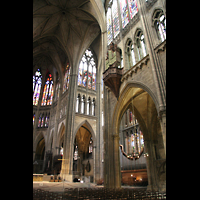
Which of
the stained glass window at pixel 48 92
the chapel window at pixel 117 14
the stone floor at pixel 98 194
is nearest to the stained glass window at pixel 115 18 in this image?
the chapel window at pixel 117 14

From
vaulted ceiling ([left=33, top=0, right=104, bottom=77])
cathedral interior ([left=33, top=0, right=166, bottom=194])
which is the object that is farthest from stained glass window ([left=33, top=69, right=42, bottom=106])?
vaulted ceiling ([left=33, top=0, right=104, bottom=77])

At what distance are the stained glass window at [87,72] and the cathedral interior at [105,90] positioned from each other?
18cm

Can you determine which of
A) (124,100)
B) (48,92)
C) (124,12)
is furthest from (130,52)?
(48,92)

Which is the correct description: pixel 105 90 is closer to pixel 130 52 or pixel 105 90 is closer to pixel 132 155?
pixel 130 52

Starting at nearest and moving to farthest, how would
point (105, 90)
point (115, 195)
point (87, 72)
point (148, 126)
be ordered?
point (115, 195), point (105, 90), point (148, 126), point (87, 72)

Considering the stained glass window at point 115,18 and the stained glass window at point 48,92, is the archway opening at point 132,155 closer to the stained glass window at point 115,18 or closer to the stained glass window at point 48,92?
the stained glass window at point 115,18

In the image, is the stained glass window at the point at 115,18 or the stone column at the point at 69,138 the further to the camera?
the stone column at the point at 69,138

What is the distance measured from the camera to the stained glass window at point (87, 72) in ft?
82.1

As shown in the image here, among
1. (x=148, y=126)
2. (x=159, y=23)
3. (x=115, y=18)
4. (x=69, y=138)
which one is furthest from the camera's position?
(x=69, y=138)

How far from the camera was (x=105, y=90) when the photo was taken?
13477 mm

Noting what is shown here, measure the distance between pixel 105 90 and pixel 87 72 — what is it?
43.4 ft

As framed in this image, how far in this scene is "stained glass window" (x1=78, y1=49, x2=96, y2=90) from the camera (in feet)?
82.1
